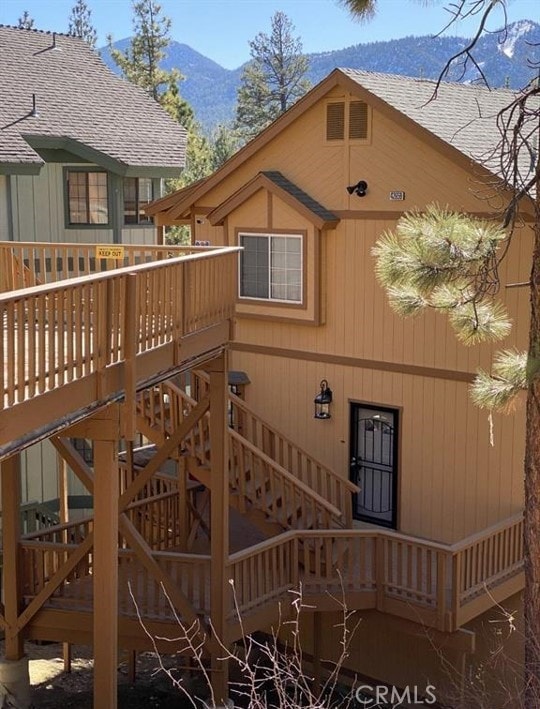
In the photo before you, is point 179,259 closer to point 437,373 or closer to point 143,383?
point 143,383

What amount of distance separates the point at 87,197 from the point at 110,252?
29.3ft

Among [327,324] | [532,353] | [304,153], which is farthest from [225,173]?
[532,353]

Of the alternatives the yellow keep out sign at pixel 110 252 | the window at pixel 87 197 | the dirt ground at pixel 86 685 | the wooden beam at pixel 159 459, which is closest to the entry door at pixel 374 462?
the dirt ground at pixel 86 685

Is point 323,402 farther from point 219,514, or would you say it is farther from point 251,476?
point 219,514

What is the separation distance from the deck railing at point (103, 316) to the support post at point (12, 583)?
345 cm

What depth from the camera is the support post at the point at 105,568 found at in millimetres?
9219

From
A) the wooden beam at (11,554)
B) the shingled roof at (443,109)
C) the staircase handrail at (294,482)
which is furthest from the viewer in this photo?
the shingled roof at (443,109)

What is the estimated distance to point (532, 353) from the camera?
10.5 m

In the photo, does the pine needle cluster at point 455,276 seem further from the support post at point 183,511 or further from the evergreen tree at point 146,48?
the evergreen tree at point 146,48

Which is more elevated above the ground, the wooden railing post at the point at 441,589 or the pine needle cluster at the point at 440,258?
the pine needle cluster at the point at 440,258

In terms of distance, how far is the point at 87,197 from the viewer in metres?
20.0

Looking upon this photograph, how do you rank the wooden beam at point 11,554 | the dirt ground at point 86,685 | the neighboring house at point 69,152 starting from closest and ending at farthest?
the wooden beam at point 11,554 → the dirt ground at point 86,685 → the neighboring house at point 69,152

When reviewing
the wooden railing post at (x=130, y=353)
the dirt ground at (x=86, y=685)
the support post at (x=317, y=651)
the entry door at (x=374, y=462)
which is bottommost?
the dirt ground at (x=86, y=685)

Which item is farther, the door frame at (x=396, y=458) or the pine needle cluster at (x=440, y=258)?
the door frame at (x=396, y=458)
